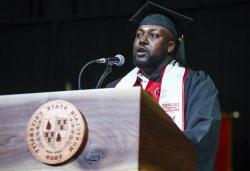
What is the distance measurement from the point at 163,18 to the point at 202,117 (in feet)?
3.23

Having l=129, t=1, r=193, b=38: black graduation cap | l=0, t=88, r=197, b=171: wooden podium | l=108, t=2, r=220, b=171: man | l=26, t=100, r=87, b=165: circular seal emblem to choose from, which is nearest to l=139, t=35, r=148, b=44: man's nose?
l=108, t=2, r=220, b=171: man

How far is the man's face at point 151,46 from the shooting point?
11.7 feet

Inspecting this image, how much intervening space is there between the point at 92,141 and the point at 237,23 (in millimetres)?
3440

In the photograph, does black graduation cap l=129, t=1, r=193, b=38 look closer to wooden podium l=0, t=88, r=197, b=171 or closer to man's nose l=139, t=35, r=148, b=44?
man's nose l=139, t=35, r=148, b=44

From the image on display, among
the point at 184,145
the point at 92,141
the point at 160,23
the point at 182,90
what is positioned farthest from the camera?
the point at 160,23

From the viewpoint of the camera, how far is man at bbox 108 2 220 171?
281 cm

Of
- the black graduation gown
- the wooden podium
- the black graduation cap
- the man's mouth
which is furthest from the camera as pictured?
the black graduation cap

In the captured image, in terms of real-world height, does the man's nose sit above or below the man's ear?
above

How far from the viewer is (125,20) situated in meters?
5.85

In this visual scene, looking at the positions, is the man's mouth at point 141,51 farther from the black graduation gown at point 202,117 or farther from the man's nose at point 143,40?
the black graduation gown at point 202,117

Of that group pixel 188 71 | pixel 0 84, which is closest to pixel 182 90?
pixel 188 71

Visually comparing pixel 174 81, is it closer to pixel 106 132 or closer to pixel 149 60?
pixel 149 60

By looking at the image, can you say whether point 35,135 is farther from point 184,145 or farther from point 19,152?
point 184,145

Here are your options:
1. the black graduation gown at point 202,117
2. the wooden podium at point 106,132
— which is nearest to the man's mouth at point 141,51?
the black graduation gown at point 202,117
